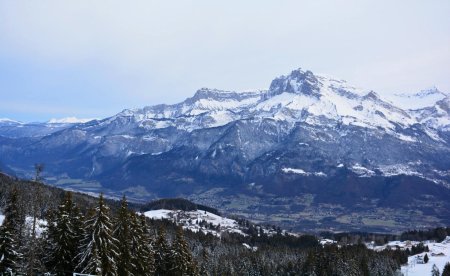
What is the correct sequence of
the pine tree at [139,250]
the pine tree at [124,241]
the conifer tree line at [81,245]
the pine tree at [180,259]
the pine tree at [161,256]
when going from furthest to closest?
the pine tree at [161,256] → the pine tree at [180,259] → the pine tree at [139,250] → the pine tree at [124,241] → the conifer tree line at [81,245]

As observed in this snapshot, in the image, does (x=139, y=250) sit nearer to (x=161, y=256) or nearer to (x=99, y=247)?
(x=99, y=247)

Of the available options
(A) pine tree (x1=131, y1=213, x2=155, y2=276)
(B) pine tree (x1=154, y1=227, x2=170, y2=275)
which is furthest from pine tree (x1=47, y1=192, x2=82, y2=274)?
(B) pine tree (x1=154, y1=227, x2=170, y2=275)

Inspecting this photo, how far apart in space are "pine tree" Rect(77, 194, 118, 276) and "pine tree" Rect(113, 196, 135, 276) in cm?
394

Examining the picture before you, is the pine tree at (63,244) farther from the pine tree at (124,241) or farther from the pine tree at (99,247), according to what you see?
the pine tree at (124,241)

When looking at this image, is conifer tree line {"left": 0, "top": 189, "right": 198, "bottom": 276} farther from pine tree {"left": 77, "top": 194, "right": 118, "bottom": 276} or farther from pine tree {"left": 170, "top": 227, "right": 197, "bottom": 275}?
pine tree {"left": 170, "top": 227, "right": 197, "bottom": 275}

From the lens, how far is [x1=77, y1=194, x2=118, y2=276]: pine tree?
211ft

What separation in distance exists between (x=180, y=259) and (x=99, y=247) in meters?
26.8

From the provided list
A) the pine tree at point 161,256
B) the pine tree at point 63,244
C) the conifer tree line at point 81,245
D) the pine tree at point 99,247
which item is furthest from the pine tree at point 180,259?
the pine tree at point 99,247

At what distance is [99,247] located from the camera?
6575 centimetres

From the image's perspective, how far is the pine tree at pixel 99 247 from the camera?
6431 cm

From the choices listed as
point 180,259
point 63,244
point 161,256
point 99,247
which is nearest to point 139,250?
point 63,244

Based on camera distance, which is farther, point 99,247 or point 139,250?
point 139,250

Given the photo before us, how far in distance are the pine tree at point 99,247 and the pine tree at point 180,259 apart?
23396 mm

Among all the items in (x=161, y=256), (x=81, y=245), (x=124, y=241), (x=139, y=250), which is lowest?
(x=161, y=256)
